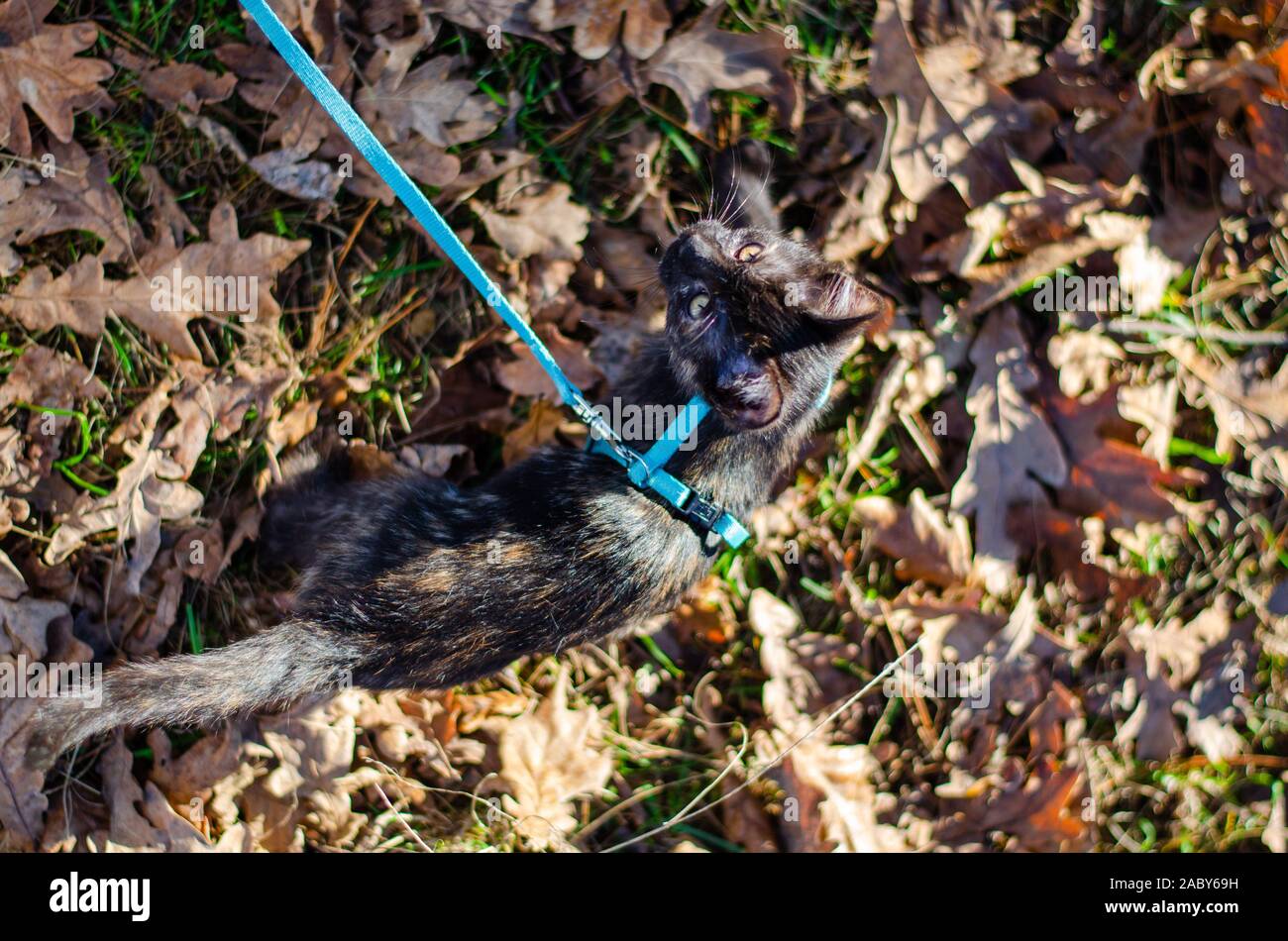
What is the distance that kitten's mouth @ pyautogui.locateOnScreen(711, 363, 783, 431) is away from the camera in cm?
362

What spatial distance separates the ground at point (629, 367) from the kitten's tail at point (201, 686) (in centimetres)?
91

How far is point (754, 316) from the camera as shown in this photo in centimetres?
402

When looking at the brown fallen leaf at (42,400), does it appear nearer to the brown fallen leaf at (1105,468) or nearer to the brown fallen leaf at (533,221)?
the brown fallen leaf at (533,221)

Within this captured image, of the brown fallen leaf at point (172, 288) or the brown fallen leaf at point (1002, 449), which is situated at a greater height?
the brown fallen leaf at point (172, 288)

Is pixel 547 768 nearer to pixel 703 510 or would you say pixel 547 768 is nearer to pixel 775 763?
pixel 775 763

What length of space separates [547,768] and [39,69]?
14.2 ft

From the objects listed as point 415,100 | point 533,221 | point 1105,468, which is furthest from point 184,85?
point 1105,468

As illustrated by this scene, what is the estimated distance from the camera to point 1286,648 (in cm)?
523

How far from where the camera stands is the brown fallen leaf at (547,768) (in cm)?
472

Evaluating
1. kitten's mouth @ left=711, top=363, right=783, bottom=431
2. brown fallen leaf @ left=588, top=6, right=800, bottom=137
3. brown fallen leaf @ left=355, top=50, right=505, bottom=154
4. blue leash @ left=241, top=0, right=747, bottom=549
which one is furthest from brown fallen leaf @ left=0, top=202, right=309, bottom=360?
kitten's mouth @ left=711, top=363, right=783, bottom=431

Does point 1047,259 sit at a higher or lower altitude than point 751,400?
higher

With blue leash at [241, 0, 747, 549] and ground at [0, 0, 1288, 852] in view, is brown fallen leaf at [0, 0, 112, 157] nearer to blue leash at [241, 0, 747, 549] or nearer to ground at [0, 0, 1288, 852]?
ground at [0, 0, 1288, 852]

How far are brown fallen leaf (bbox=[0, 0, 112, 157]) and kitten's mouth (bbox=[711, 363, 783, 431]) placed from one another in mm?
3490

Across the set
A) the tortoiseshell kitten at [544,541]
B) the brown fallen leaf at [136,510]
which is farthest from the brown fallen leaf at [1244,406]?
the brown fallen leaf at [136,510]
